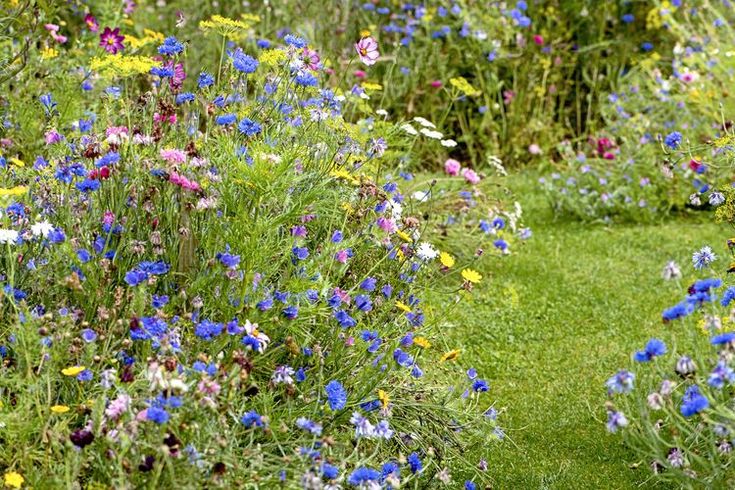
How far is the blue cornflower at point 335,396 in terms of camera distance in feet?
9.05

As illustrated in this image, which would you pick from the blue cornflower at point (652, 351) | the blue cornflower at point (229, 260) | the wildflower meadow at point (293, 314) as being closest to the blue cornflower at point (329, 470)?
the wildflower meadow at point (293, 314)

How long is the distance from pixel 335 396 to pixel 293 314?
0.24 metres

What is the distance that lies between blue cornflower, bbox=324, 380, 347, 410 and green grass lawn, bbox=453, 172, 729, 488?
0.76 m

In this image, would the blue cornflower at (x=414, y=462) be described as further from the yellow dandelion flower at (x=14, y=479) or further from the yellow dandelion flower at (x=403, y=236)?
the yellow dandelion flower at (x=14, y=479)

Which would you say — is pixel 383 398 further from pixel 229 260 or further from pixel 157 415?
pixel 157 415

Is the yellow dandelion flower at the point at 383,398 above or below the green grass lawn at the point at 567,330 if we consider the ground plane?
above

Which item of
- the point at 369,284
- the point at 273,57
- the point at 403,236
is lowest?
the point at 369,284

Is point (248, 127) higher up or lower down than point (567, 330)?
higher up

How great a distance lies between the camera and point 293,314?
2.82 metres

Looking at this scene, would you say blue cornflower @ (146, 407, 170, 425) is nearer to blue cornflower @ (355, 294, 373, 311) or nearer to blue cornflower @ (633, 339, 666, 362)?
blue cornflower @ (355, 294, 373, 311)

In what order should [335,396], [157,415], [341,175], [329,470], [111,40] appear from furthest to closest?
[111,40]
[341,175]
[335,396]
[329,470]
[157,415]

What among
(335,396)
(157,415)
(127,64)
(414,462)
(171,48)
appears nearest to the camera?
(157,415)

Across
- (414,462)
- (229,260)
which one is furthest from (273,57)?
(414,462)

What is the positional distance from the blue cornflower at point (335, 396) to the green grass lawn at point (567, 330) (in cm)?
76
